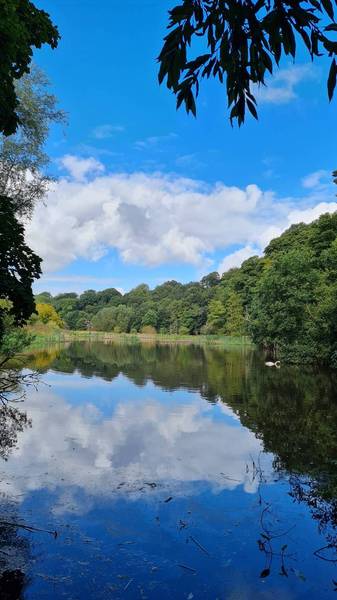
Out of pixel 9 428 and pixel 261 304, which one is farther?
pixel 261 304

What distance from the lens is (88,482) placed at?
9523 millimetres

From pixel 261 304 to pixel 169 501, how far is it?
140ft

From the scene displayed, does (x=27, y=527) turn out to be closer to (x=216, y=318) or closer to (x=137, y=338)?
(x=216, y=318)

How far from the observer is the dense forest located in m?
33.7

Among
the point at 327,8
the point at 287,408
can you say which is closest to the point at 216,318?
the point at 287,408

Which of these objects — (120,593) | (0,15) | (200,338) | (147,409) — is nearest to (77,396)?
(147,409)

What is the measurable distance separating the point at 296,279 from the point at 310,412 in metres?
23.0

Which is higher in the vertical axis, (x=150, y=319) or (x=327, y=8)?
(x=327, y=8)

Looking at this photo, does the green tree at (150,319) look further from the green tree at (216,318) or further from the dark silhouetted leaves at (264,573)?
the dark silhouetted leaves at (264,573)

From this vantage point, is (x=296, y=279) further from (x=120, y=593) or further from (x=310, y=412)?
(x=120, y=593)

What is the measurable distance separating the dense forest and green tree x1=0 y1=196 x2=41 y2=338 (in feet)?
A: 77.1

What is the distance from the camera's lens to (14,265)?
7352mm

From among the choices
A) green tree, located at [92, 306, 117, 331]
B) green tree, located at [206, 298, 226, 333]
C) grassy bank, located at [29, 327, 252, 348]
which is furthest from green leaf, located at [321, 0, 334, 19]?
green tree, located at [92, 306, 117, 331]

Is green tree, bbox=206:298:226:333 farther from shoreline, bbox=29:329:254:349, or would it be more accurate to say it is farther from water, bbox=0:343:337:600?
water, bbox=0:343:337:600
